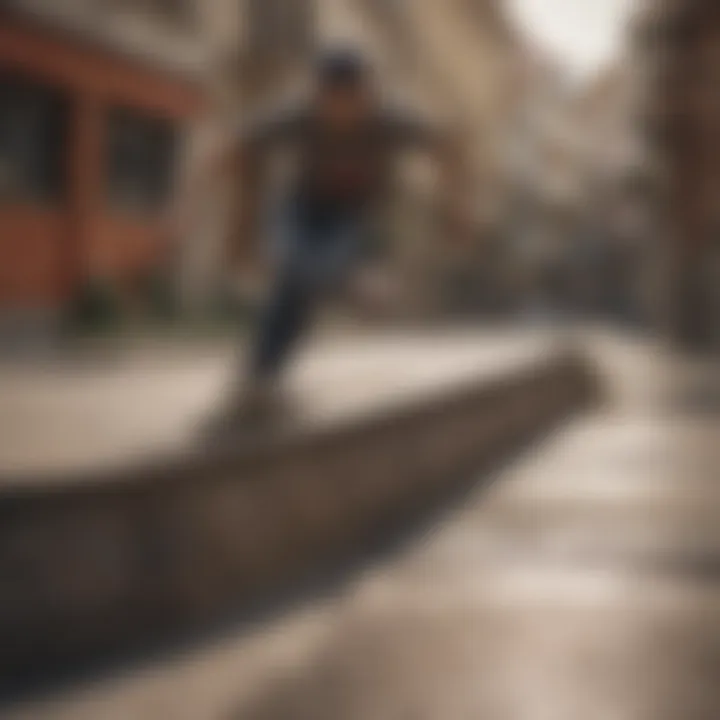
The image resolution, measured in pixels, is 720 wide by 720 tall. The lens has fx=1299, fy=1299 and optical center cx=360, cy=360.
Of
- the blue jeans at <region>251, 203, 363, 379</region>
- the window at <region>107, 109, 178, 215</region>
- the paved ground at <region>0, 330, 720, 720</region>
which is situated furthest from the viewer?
the blue jeans at <region>251, 203, 363, 379</region>

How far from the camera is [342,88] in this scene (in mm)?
1201

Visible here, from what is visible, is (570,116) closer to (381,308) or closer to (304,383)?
(381,308)

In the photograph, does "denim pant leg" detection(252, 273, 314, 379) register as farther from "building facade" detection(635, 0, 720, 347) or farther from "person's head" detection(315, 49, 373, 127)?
"building facade" detection(635, 0, 720, 347)

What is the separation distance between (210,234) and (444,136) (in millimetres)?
264

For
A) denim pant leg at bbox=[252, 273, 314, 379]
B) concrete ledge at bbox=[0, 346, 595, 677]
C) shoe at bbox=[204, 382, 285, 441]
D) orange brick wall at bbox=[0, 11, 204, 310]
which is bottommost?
concrete ledge at bbox=[0, 346, 595, 677]

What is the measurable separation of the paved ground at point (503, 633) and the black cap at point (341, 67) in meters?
0.47

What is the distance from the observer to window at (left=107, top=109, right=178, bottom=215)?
3.79 feet

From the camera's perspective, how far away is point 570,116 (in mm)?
1573

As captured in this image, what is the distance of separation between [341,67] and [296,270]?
232 mm

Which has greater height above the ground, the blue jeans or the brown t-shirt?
the brown t-shirt

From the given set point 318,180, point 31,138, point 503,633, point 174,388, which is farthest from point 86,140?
point 503,633

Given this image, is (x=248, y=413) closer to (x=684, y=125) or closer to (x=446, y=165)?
(x=446, y=165)

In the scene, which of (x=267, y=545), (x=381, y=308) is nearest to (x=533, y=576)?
(x=267, y=545)

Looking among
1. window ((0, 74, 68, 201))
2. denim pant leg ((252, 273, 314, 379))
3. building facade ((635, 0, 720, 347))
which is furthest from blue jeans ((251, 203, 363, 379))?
building facade ((635, 0, 720, 347))
